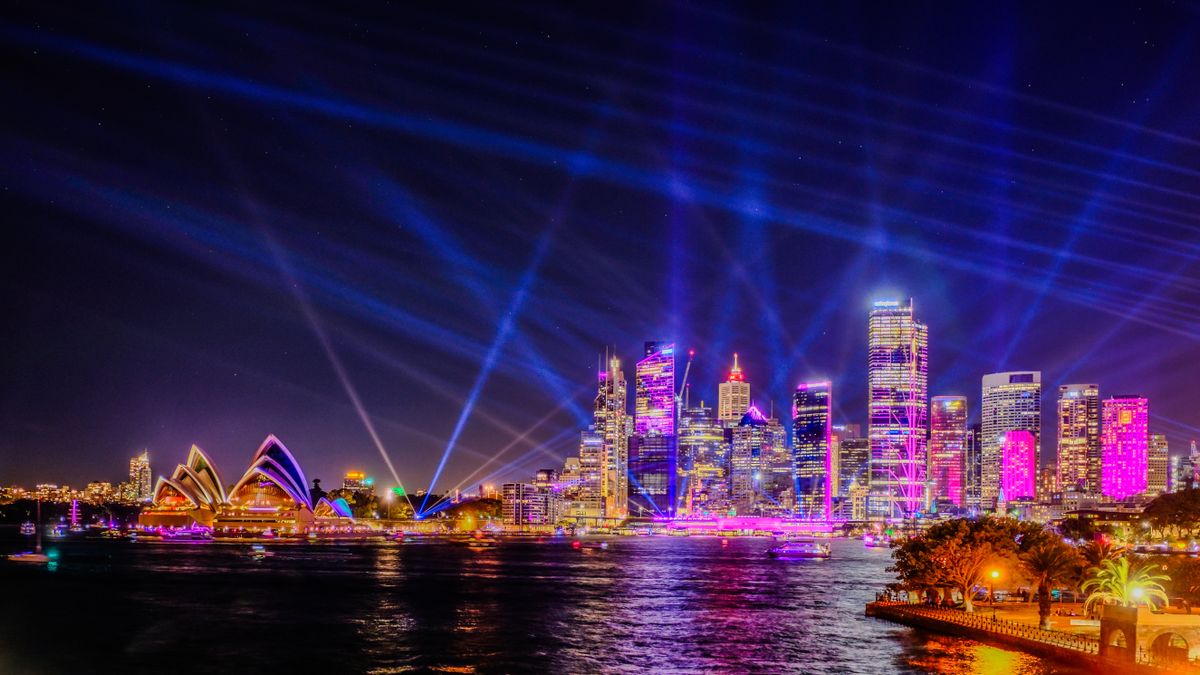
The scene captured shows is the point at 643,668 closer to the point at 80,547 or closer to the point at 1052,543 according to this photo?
the point at 1052,543

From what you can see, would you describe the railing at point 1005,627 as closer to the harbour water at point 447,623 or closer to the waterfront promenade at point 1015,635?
the waterfront promenade at point 1015,635

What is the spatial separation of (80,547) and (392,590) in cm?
8782

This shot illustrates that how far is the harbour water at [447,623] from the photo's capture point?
49.9 m

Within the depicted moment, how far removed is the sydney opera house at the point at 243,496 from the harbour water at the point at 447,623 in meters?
55.4

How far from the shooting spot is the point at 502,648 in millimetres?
55188

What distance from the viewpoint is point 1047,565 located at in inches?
2292

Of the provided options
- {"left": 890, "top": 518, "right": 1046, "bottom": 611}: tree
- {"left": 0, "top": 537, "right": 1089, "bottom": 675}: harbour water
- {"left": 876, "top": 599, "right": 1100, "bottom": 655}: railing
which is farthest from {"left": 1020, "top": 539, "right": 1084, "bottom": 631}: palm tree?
{"left": 0, "top": 537, "right": 1089, "bottom": 675}: harbour water

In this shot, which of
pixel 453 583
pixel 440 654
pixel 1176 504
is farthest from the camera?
pixel 1176 504

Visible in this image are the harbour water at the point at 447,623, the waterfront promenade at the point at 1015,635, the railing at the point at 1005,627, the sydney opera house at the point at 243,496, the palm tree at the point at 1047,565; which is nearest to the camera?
the waterfront promenade at the point at 1015,635

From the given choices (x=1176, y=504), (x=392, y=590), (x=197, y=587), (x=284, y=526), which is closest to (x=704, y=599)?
(x=392, y=590)

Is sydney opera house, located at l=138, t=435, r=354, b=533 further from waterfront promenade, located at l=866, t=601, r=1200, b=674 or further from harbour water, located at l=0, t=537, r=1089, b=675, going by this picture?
waterfront promenade, located at l=866, t=601, r=1200, b=674

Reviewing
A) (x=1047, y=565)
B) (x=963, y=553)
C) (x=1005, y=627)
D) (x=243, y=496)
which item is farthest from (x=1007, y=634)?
(x=243, y=496)

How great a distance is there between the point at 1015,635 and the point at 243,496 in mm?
162851

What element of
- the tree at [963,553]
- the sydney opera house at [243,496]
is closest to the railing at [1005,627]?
the tree at [963,553]
